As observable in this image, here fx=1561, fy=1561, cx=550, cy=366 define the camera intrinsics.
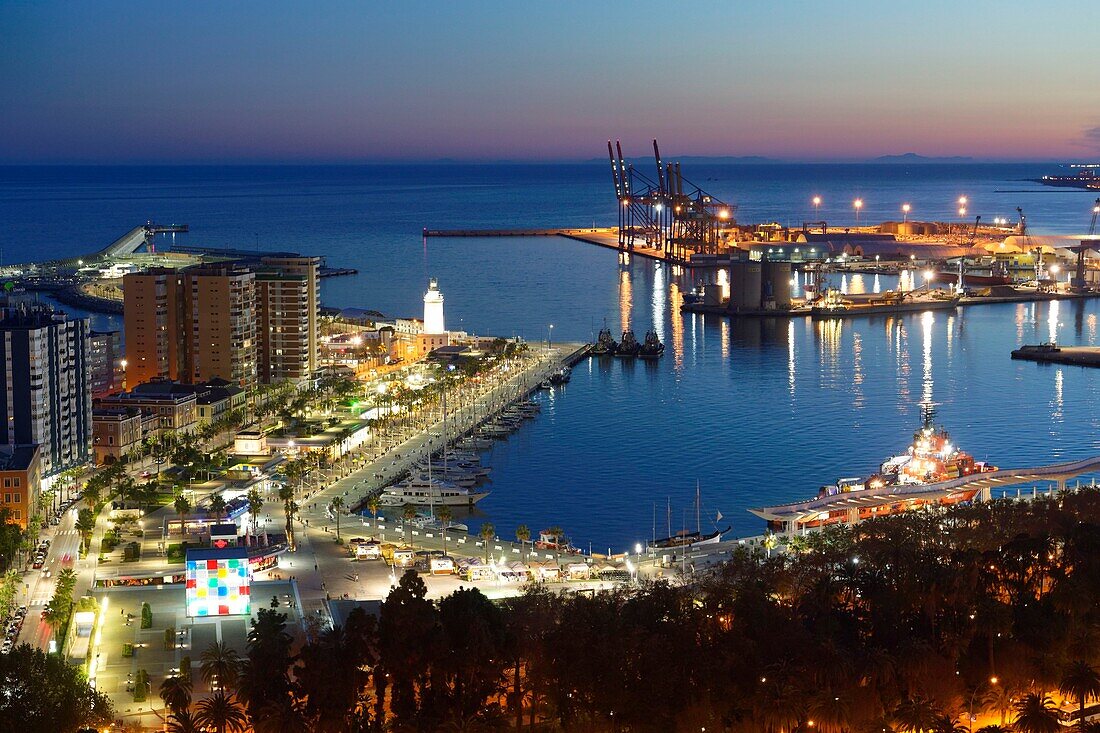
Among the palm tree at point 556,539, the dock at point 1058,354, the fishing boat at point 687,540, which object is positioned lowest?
the fishing boat at point 687,540

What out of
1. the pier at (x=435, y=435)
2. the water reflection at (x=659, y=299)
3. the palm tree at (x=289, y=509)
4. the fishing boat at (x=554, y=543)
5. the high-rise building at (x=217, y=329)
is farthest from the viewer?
the water reflection at (x=659, y=299)

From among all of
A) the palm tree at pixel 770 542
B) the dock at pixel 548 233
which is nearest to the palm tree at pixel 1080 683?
the palm tree at pixel 770 542

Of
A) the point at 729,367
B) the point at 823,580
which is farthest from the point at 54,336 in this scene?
the point at 729,367

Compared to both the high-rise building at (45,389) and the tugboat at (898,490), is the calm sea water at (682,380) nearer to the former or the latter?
the tugboat at (898,490)

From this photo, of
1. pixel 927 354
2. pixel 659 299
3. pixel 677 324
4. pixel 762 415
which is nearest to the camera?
pixel 762 415

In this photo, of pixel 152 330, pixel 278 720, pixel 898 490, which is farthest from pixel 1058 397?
pixel 278 720

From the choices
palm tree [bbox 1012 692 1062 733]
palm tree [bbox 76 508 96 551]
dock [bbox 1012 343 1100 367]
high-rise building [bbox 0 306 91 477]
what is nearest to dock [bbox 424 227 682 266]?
dock [bbox 1012 343 1100 367]

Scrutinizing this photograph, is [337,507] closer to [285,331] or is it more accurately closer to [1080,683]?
[1080,683]
